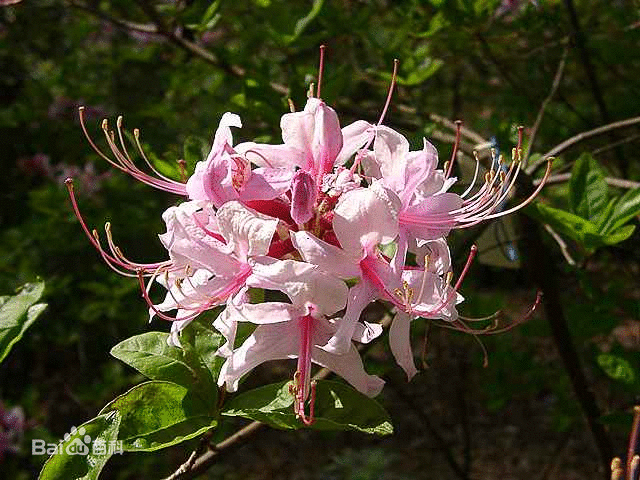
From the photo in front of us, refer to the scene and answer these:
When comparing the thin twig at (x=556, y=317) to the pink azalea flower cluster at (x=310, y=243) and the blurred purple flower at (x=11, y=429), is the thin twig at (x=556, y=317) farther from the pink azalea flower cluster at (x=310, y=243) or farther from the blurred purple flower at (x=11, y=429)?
the blurred purple flower at (x=11, y=429)

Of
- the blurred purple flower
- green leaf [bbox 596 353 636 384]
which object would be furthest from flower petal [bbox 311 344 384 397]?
the blurred purple flower

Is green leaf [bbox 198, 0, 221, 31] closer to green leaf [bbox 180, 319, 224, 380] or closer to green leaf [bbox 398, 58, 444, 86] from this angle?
green leaf [bbox 398, 58, 444, 86]

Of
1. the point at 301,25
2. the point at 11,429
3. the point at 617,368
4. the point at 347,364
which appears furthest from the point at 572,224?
the point at 11,429

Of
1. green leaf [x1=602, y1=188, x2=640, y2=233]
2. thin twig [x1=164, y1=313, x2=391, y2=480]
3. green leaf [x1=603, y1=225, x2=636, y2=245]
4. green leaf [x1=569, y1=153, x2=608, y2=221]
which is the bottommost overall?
thin twig [x1=164, y1=313, x2=391, y2=480]

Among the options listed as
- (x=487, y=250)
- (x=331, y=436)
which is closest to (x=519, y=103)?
(x=487, y=250)

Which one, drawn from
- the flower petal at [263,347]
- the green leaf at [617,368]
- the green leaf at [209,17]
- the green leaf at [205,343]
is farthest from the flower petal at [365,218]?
the green leaf at [209,17]

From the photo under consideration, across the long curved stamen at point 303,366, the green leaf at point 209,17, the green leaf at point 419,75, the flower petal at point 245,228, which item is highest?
the green leaf at point 209,17
